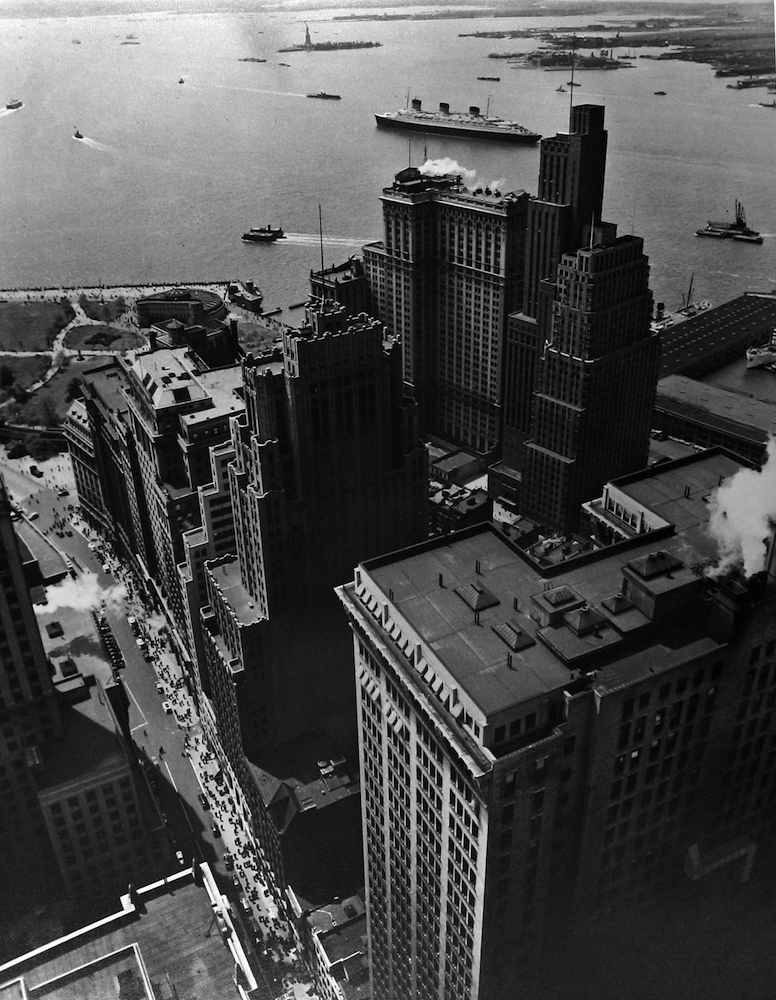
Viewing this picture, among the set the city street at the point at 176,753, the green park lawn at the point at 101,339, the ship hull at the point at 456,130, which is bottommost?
the city street at the point at 176,753

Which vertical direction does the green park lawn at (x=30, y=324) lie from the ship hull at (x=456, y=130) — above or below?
below

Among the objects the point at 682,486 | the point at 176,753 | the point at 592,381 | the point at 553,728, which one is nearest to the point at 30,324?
the point at 176,753

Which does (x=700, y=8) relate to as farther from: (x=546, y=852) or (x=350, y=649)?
(x=350, y=649)

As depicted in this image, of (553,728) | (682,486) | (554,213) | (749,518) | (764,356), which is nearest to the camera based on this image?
(553,728)

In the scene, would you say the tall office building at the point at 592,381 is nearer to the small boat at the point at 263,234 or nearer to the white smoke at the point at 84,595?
the white smoke at the point at 84,595

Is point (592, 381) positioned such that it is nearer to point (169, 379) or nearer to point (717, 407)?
point (717, 407)

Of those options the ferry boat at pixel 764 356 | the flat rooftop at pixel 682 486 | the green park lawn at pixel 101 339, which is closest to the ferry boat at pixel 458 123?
the ferry boat at pixel 764 356
